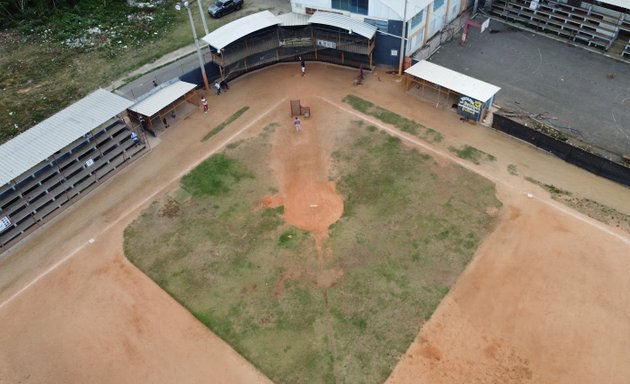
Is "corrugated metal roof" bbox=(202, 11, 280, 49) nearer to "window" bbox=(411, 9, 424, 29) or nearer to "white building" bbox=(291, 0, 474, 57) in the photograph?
"white building" bbox=(291, 0, 474, 57)

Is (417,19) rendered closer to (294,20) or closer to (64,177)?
(294,20)

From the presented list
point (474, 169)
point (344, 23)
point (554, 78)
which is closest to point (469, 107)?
point (474, 169)

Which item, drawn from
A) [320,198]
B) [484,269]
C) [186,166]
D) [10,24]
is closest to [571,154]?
[484,269]

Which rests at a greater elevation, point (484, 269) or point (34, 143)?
point (34, 143)

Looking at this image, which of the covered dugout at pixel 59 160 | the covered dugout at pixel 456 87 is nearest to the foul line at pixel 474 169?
the covered dugout at pixel 456 87

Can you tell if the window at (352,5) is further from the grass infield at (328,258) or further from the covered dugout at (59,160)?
the covered dugout at (59,160)

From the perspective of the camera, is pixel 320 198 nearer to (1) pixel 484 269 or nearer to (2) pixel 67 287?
(1) pixel 484 269
